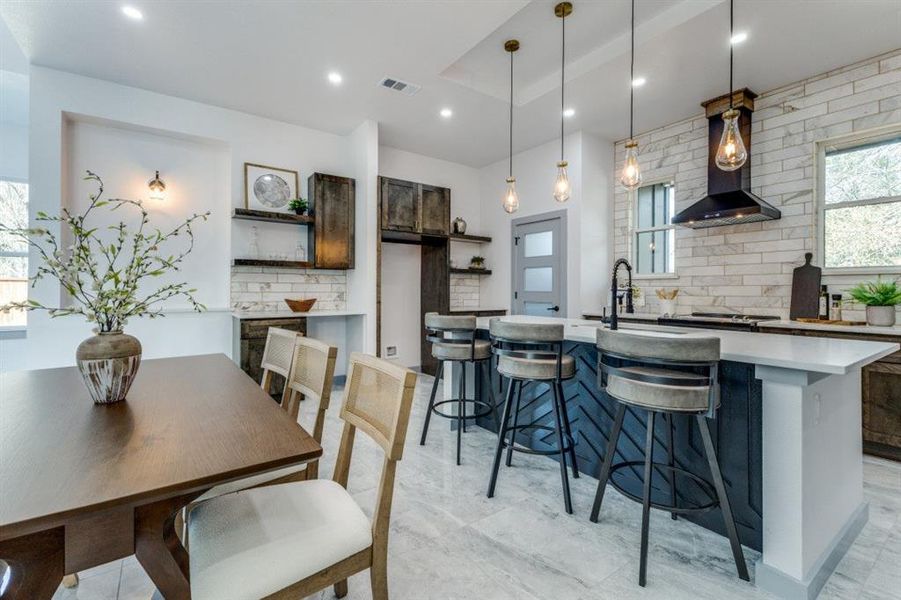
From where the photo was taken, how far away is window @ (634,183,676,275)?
179 inches

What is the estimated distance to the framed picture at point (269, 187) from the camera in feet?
14.0

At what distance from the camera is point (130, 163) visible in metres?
3.91

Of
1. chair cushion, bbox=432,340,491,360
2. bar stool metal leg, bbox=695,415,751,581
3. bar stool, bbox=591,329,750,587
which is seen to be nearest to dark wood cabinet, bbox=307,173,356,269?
chair cushion, bbox=432,340,491,360

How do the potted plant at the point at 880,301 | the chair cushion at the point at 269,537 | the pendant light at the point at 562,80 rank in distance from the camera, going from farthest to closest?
the potted plant at the point at 880,301 < the pendant light at the point at 562,80 < the chair cushion at the point at 269,537

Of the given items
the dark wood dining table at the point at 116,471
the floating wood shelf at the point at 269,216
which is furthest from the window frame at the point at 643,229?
the dark wood dining table at the point at 116,471

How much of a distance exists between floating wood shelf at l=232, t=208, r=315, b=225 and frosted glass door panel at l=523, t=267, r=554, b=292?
2803 mm

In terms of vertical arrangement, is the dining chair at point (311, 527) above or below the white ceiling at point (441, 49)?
below

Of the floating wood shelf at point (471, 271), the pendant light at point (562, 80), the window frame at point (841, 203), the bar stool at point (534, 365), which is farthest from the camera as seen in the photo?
the floating wood shelf at point (471, 271)

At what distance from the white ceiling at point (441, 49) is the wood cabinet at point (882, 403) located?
229 centimetres

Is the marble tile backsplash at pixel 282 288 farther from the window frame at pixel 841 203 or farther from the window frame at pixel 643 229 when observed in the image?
the window frame at pixel 841 203

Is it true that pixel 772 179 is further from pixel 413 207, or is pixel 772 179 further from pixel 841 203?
pixel 413 207

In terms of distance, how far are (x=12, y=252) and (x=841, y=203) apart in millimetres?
8187

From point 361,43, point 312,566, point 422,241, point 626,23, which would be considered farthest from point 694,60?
point 312,566

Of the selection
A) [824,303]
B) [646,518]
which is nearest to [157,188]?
[646,518]
